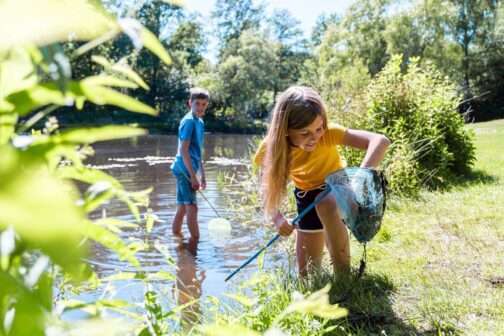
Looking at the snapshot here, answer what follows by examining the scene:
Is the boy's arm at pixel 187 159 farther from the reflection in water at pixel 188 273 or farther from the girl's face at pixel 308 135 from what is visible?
the girl's face at pixel 308 135

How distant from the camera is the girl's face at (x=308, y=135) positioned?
3.54 metres

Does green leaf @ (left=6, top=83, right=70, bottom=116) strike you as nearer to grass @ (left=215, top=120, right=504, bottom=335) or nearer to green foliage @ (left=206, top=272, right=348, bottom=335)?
green foliage @ (left=206, top=272, right=348, bottom=335)

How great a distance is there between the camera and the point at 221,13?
59.6 meters

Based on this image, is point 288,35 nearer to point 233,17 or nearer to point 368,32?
point 233,17

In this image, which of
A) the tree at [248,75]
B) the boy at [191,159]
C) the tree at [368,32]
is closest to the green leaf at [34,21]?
the boy at [191,159]

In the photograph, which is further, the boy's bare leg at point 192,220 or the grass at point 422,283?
the boy's bare leg at point 192,220

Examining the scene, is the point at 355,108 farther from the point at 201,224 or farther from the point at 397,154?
the point at 201,224

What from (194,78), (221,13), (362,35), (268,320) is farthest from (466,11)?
(268,320)

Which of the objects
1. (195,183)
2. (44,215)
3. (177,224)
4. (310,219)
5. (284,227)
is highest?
(44,215)

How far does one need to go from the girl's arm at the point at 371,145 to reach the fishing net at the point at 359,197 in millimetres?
99

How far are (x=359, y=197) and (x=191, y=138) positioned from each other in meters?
3.31

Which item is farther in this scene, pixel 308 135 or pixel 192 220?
pixel 192 220

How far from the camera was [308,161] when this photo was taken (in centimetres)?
401

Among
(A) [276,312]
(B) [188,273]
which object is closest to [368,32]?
(B) [188,273]
